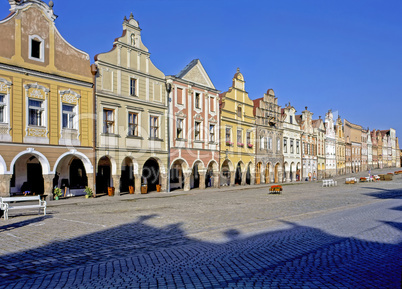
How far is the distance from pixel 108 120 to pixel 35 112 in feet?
18.8

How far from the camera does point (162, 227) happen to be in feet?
41.1

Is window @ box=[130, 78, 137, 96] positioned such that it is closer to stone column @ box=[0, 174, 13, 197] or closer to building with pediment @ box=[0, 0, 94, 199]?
building with pediment @ box=[0, 0, 94, 199]

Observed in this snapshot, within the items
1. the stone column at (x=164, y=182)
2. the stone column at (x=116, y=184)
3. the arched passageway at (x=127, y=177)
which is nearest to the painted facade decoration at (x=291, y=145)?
the stone column at (x=164, y=182)

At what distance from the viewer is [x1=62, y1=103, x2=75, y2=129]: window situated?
79.8ft

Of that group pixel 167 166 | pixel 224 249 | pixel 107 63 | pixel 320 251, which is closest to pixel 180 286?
pixel 224 249

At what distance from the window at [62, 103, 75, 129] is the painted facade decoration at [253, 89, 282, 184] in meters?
26.0

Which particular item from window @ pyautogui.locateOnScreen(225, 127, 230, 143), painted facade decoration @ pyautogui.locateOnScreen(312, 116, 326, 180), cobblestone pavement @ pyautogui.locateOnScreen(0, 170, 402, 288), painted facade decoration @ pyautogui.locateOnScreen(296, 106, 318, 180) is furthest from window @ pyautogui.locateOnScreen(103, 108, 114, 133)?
painted facade decoration @ pyautogui.locateOnScreen(312, 116, 326, 180)

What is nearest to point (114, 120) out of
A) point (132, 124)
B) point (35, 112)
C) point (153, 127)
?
point (132, 124)

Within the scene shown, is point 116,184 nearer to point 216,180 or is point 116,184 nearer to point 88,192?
point 88,192

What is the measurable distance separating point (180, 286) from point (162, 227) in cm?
660

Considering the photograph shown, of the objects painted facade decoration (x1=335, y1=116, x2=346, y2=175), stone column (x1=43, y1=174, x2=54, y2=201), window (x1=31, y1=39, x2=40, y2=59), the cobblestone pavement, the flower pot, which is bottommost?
the flower pot

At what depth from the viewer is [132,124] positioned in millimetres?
29266

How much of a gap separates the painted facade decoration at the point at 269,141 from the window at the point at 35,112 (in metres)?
28.3

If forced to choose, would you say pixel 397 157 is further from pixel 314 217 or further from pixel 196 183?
pixel 314 217
